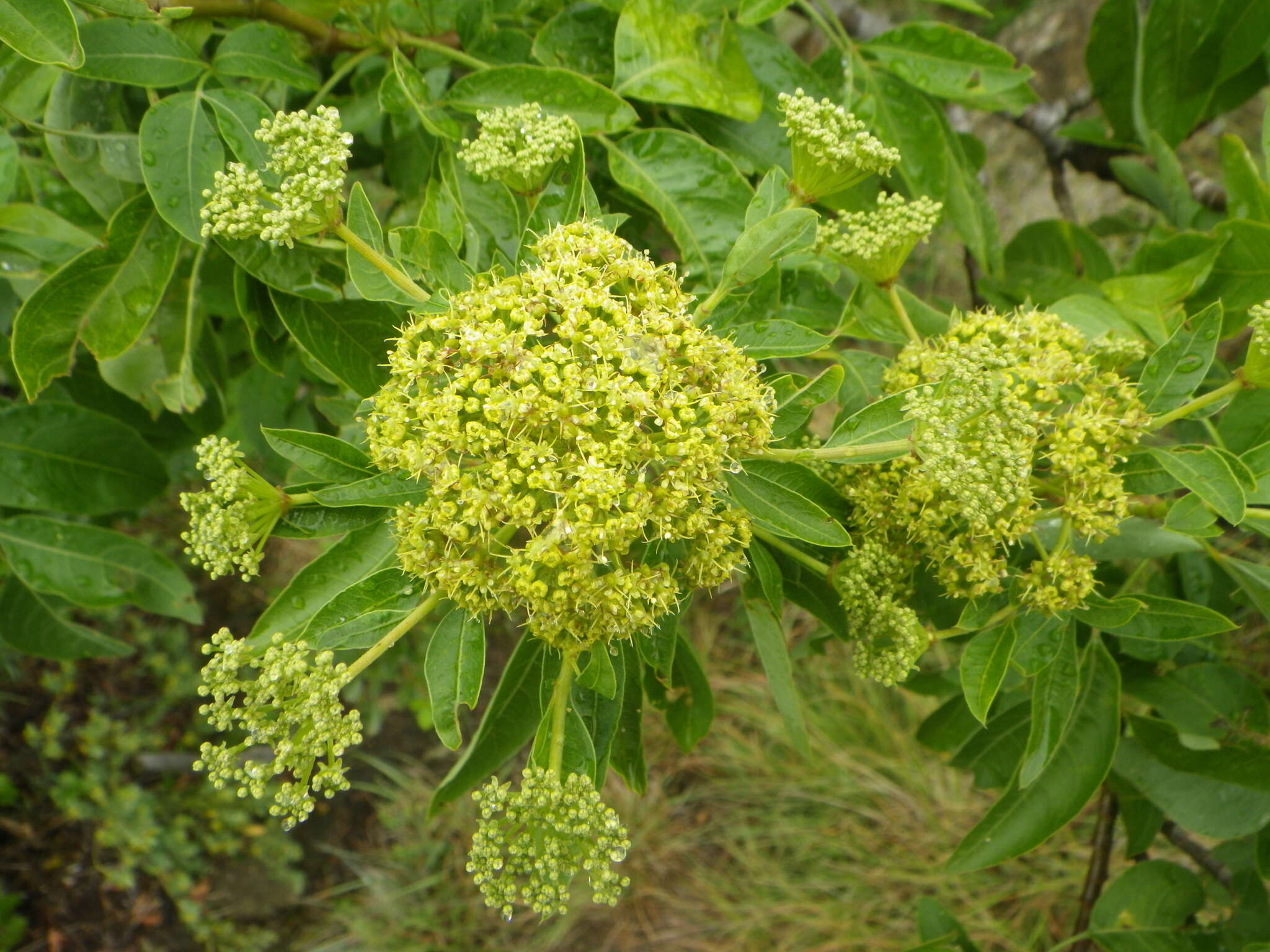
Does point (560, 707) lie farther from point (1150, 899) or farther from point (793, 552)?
point (1150, 899)

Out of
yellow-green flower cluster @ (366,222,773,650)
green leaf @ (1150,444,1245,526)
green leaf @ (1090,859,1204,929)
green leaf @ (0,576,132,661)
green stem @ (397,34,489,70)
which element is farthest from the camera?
green leaf @ (1090,859,1204,929)

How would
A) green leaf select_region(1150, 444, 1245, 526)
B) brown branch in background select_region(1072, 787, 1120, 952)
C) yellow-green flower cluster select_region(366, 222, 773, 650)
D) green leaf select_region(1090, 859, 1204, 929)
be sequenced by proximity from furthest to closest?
brown branch in background select_region(1072, 787, 1120, 952) → green leaf select_region(1090, 859, 1204, 929) → green leaf select_region(1150, 444, 1245, 526) → yellow-green flower cluster select_region(366, 222, 773, 650)

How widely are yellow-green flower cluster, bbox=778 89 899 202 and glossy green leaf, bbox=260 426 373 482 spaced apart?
0.94 m

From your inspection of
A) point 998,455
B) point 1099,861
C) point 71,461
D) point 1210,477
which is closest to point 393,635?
point 998,455

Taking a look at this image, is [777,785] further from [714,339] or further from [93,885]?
[714,339]

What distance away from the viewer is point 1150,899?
2.53 m

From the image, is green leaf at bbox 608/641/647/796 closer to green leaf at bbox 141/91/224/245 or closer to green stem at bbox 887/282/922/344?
green stem at bbox 887/282/922/344

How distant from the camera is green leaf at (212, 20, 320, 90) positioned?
183 centimetres

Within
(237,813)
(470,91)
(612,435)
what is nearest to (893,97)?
(470,91)

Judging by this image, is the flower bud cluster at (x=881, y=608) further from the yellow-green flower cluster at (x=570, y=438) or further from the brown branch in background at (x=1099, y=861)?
the brown branch in background at (x=1099, y=861)

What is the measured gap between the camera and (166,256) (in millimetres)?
1907

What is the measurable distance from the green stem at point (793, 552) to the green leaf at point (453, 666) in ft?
1.80

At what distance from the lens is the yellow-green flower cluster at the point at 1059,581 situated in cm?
159

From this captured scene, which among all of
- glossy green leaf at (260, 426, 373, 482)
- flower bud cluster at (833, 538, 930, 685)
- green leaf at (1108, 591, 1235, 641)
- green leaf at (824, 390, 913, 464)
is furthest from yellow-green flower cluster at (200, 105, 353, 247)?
green leaf at (1108, 591, 1235, 641)
